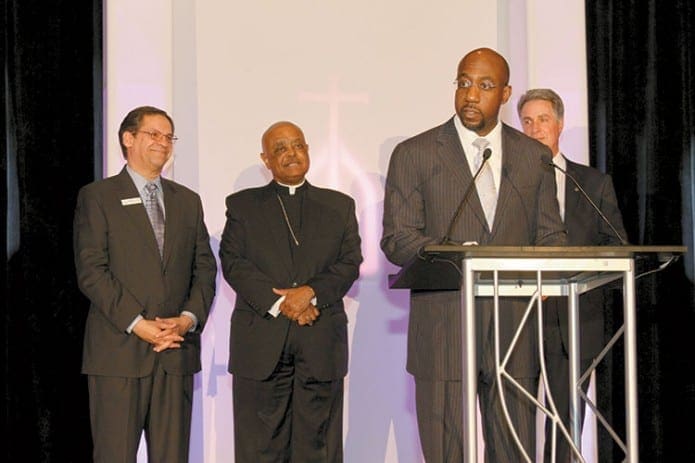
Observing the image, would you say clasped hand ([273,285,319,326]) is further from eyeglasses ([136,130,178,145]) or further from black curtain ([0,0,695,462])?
black curtain ([0,0,695,462])

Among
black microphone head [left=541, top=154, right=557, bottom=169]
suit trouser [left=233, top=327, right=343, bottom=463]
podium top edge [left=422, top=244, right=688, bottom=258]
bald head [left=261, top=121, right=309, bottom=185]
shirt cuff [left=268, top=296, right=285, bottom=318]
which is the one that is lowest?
suit trouser [left=233, top=327, right=343, bottom=463]

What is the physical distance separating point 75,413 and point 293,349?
41.6 inches

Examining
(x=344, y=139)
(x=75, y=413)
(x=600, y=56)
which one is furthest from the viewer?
(x=344, y=139)

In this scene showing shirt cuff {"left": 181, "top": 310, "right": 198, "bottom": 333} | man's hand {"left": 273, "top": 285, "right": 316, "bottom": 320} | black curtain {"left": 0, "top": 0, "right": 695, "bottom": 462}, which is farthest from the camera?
black curtain {"left": 0, "top": 0, "right": 695, "bottom": 462}

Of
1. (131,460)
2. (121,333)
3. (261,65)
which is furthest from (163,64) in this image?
(131,460)

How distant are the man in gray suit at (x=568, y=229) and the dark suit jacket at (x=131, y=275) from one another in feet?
4.79

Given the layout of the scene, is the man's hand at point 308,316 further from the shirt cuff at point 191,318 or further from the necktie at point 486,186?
the necktie at point 486,186

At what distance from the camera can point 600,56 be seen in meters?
5.10

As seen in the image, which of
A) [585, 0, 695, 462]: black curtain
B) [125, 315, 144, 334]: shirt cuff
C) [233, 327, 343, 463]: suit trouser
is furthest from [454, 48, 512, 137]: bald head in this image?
[585, 0, 695, 462]: black curtain

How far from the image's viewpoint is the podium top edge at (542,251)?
8.99 feet

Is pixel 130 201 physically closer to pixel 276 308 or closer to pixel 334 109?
pixel 276 308

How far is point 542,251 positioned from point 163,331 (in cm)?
178

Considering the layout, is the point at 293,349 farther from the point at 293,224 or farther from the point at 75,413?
the point at 75,413

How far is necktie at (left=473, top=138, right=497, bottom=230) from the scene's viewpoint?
340cm
